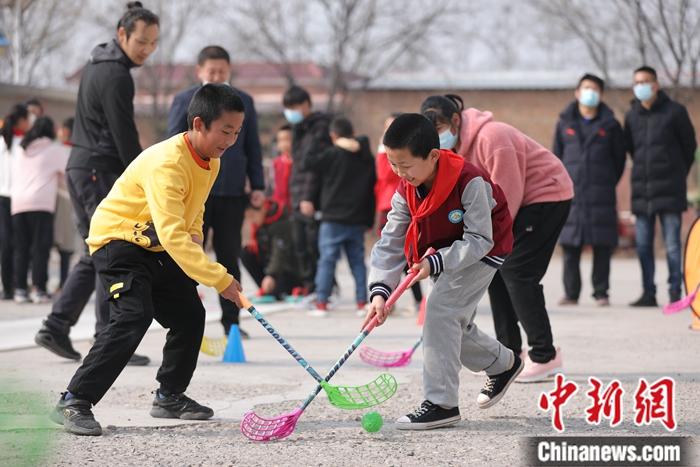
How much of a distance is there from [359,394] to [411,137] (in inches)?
44.1

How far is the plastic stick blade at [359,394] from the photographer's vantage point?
471cm

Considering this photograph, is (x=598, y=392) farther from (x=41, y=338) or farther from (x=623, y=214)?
(x=623, y=214)

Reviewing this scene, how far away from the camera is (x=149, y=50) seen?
651 centimetres

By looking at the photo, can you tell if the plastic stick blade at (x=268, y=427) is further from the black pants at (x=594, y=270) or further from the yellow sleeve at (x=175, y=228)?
the black pants at (x=594, y=270)

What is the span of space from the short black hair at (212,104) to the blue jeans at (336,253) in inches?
193

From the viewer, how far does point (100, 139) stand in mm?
6441

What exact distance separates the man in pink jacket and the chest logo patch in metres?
0.98

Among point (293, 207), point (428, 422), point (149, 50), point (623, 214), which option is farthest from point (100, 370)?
point (623, 214)

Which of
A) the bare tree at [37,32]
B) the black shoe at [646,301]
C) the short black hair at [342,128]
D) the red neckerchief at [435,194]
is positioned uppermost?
the bare tree at [37,32]

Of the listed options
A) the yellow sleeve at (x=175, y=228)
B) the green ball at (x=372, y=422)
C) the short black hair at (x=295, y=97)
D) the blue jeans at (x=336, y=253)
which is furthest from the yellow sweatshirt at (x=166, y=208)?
the short black hair at (x=295, y=97)

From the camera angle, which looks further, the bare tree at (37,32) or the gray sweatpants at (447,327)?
the bare tree at (37,32)

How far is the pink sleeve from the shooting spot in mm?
5684

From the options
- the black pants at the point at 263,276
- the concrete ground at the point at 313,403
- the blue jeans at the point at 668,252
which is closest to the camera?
the concrete ground at the point at 313,403

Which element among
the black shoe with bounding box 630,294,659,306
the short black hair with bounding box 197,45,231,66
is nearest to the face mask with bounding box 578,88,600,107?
the black shoe with bounding box 630,294,659,306
